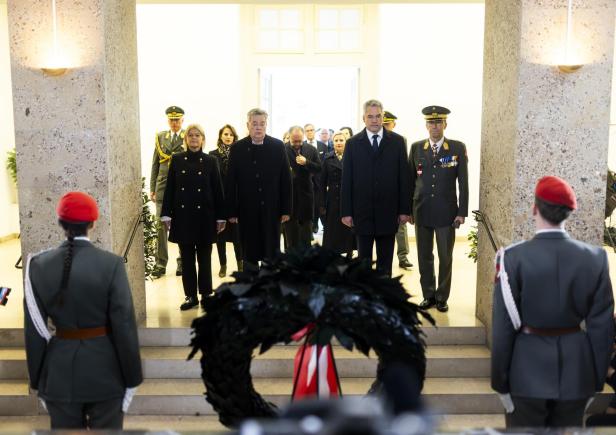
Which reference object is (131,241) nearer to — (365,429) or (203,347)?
(203,347)

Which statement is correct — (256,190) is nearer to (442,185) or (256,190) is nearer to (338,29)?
(442,185)

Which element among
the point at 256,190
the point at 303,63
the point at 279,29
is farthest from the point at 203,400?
the point at 279,29

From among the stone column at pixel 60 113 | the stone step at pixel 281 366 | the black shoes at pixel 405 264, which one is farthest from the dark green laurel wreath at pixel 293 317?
the black shoes at pixel 405 264

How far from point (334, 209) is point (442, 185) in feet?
5.82

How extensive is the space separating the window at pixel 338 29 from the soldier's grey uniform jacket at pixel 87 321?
814cm

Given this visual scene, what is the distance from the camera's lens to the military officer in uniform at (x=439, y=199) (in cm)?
614

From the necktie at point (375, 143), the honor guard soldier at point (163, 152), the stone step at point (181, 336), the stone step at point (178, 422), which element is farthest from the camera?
the honor guard soldier at point (163, 152)

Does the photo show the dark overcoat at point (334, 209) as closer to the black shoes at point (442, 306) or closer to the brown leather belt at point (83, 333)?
the black shoes at point (442, 306)

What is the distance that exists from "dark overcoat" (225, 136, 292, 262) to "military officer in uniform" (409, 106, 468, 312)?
1196 mm

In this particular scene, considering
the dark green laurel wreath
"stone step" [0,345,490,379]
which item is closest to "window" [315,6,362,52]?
"stone step" [0,345,490,379]

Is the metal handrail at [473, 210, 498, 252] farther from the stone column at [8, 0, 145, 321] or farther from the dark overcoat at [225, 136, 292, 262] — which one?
the stone column at [8, 0, 145, 321]

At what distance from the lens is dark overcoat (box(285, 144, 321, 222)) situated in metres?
7.82

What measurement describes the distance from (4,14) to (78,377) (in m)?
8.98

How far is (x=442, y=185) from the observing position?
6.17 meters
